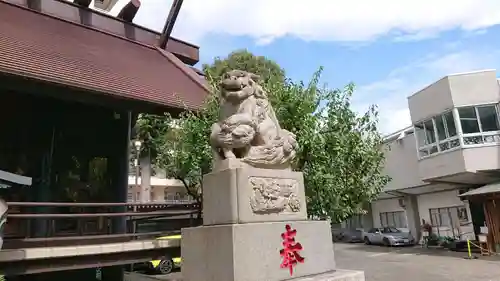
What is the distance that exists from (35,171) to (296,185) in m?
5.81

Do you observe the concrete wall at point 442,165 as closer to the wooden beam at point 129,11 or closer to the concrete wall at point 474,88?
the concrete wall at point 474,88

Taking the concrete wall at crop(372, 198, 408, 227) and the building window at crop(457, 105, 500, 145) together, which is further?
the concrete wall at crop(372, 198, 408, 227)

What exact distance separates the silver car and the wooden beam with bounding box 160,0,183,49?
16.5 m

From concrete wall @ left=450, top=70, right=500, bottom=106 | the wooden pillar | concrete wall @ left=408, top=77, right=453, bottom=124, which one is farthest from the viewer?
concrete wall @ left=408, top=77, right=453, bottom=124

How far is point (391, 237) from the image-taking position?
69.8 ft

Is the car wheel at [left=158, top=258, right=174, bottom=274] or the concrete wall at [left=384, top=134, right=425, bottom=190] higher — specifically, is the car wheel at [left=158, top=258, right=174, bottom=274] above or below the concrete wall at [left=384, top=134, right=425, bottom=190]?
below

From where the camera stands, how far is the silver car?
2119 cm

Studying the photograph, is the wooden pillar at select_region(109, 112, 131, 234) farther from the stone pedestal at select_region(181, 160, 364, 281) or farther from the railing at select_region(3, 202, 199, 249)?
the stone pedestal at select_region(181, 160, 364, 281)

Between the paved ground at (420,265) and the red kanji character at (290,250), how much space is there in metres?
5.38

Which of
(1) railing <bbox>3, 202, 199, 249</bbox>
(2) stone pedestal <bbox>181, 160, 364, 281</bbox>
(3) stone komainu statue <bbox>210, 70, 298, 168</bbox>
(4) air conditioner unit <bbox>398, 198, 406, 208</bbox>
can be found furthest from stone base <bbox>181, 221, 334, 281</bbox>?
(4) air conditioner unit <bbox>398, 198, 406, 208</bbox>

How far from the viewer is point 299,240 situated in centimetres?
477

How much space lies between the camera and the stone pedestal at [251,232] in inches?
168

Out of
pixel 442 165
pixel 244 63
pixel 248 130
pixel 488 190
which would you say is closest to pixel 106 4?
pixel 244 63

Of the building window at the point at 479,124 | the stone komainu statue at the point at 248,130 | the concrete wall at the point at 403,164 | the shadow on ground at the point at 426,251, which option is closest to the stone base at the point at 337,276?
the stone komainu statue at the point at 248,130
